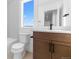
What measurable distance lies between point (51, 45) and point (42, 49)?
322mm

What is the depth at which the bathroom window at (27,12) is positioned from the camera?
381 centimetres

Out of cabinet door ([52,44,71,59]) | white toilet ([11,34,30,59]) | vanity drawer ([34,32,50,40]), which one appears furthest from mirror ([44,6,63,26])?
cabinet door ([52,44,71,59])

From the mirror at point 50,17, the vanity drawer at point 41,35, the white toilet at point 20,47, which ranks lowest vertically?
the white toilet at point 20,47

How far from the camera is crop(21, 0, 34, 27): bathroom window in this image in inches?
150

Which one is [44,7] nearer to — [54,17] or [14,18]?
[54,17]

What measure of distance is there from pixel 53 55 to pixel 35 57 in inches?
24.6

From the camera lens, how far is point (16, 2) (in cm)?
378

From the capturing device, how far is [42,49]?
89.0 inches

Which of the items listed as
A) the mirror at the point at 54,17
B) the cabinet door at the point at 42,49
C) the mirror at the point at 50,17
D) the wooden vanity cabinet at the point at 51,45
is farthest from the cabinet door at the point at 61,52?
the mirror at the point at 50,17

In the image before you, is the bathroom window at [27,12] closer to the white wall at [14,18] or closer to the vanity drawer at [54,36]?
the white wall at [14,18]

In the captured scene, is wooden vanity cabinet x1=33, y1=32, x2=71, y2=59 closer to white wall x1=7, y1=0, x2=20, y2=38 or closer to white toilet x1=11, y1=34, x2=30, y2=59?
white toilet x1=11, y1=34, x2=30, y2=59

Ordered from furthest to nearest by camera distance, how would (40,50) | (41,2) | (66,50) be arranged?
(41,2) → (40,50) → (66,50)

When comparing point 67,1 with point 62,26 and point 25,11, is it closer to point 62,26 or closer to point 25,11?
point 62,26

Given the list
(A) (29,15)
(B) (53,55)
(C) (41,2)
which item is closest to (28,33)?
(A) (29,15)
